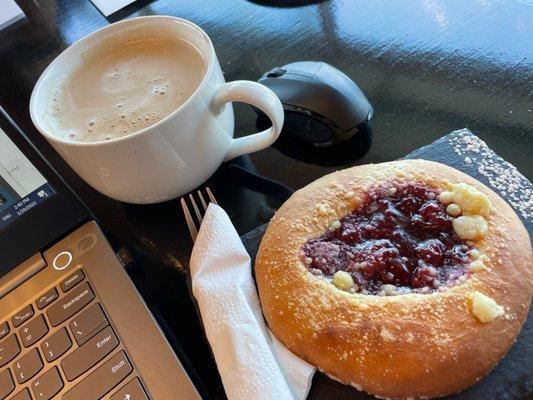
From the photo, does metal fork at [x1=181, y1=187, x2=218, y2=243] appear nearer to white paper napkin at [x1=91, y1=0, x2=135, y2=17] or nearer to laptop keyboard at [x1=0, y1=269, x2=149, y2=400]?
laptop keyboard at [x1=0, y1=269, x2=149, y2=400]

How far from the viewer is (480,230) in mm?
482

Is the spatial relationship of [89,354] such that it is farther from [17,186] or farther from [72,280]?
[17,186]

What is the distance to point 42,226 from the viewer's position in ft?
2.03

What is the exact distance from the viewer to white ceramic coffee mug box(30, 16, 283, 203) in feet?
1.79

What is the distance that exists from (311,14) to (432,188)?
50 centimetres

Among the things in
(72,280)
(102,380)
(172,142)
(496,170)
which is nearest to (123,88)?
(172,142)

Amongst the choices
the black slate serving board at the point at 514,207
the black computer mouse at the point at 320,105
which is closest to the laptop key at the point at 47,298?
the black slate serving board at the point at 514,207

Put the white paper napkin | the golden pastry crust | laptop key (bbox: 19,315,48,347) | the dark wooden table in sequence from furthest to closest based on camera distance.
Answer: the white paper napkin < the dark wooden table < laptop key (bbox: 19,315,48,347) < the golden pastry crust

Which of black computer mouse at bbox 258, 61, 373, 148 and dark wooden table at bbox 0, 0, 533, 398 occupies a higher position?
black computer mouse at bbox 258, 61, 373, 148

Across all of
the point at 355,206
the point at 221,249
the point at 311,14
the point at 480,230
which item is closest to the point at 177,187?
the point at 221,249

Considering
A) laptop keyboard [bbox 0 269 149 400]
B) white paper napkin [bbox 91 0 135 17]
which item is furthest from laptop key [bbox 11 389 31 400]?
white paper napkin [bbox 91 0 135 17]

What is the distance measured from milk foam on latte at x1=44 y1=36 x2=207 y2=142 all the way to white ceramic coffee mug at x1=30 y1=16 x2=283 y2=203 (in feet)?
0.04

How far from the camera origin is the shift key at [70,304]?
54cm

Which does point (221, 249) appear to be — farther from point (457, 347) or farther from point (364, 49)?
point (364, 49)
